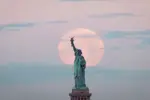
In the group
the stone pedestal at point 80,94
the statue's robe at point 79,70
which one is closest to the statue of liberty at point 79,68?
the statue's robe at point 79,70

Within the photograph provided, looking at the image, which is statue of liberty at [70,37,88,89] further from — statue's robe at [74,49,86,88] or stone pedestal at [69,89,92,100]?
stone pedestal at [69,89,92,100]

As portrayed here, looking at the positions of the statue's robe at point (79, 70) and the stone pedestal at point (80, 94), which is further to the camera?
the statue's robe at point (79, 70)

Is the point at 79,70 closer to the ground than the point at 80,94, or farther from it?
farther from it

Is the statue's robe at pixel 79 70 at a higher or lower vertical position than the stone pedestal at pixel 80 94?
higher

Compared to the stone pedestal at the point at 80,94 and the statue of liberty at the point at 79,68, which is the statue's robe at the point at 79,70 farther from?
the stone pedestal at the point at 80,94

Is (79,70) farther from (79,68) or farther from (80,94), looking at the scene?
(80,94)

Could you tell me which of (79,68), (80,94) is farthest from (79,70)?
(80,94)

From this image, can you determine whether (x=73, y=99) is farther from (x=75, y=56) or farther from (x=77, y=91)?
(x=75, y=56)
